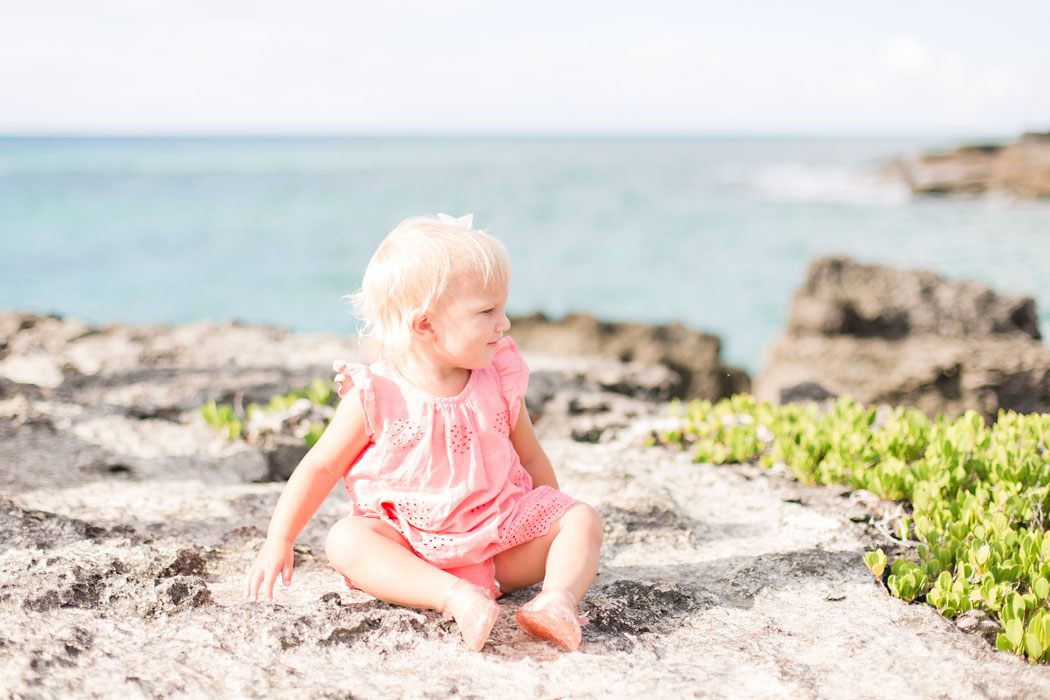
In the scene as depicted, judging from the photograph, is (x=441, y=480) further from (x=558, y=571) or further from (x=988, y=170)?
(x=988, y=170)

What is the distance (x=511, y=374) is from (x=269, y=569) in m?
0.92

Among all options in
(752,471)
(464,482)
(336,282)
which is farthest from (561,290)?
(464,482)

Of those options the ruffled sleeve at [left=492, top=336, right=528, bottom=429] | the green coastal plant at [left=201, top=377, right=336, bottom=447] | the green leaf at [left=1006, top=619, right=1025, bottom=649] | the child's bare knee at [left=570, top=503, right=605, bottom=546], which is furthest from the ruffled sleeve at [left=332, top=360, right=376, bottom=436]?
the green leaf at [left=1006, top=619, right=1025, bottom=649]

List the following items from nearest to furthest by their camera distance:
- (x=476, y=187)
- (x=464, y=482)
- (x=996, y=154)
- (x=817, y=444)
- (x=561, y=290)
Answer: (x=464, y=482), (x=817, y=444), (x=561, y=290), (x=996, y=154), (x=476, y=187)

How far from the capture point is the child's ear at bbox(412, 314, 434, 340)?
252 cm

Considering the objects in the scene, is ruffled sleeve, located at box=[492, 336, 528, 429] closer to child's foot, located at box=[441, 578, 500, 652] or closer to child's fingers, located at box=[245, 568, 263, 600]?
child's foot, located at box=[441, 578, 500, 652]

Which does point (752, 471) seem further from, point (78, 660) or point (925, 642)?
point (78, 660)

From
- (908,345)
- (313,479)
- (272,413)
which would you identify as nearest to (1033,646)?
(313,479)

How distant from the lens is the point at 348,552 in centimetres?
249

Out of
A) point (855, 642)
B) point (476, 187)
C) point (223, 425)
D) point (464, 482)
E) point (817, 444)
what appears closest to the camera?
point (855, 642)

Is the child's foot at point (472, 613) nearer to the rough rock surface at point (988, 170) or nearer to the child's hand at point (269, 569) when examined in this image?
the child's hand at point (269, 569)

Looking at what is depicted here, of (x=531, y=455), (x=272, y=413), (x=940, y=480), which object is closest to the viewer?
(x=531, y=455)

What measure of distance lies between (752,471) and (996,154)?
32.8 metres

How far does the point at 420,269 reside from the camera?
2.48 meters
